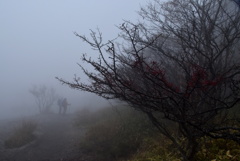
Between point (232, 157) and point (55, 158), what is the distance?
7765mm

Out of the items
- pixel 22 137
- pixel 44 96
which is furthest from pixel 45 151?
pixel 44 96

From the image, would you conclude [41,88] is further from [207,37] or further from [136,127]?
[207,37]

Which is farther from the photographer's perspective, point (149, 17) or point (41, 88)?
point (41, 88)

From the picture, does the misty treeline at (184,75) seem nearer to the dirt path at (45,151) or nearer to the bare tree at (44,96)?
the dirt path at (45,151)

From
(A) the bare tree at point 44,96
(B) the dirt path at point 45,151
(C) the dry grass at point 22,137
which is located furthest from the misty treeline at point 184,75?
(A) the bare tree at point 44,96

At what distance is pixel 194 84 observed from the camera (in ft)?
10.3

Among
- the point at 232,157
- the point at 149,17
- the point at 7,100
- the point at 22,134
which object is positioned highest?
the point at 7,100

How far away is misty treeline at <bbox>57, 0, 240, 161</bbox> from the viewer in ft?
12.3

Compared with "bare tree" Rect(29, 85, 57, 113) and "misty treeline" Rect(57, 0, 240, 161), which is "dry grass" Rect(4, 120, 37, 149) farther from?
"bare tree" Rect(29, 85, 57, 113)

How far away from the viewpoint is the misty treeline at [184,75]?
3746 millimetres

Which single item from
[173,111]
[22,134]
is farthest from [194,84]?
[22,134]

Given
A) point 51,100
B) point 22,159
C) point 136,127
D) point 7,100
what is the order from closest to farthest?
point 22,159 < point 136,127 < point 51,100 < point 7,100

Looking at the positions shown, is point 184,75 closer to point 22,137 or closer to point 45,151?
point 45,151

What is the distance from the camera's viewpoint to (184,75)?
7348 millimetres
